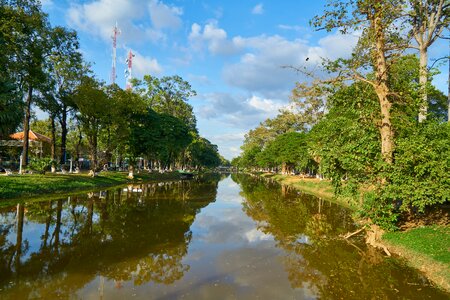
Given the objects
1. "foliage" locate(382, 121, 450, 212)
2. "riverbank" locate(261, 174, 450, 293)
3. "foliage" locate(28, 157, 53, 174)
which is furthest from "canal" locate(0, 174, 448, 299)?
"foliage" locate(28, 157, 53, 174)

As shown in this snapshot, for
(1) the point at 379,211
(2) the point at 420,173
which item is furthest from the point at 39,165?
(2) the point at 420,173

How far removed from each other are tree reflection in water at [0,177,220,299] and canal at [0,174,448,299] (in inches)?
1.5

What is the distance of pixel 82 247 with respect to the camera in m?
13.6

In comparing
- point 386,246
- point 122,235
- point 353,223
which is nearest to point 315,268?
point 386,246

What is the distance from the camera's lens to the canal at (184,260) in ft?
31.6

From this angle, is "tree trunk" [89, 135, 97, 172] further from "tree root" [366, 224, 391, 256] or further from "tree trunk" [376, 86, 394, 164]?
"tree trunk" [376, 86, 394, 164]

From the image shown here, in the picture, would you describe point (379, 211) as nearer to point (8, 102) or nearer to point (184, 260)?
point (184, 260)

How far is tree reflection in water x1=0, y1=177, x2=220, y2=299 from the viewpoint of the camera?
9.88 m

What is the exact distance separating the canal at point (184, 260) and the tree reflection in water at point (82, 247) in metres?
A: 0.04

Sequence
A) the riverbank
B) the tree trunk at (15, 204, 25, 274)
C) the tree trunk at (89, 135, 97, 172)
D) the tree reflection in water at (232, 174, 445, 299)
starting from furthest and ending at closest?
the tree trunk at (89, 135, 97, 172)
the tree trunk at (15, 204, 25, 274)
the riverbank
the tree reflection in water at (232, 174, 445, 299)

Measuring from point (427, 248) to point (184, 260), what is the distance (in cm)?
958

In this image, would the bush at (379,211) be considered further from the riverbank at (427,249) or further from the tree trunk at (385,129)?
the tree trunk at (385,129)

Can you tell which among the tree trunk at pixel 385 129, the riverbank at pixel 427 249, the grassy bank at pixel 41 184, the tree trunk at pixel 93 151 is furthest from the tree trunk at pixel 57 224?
the tree trunk at pixel 93 151

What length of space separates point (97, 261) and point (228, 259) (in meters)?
5.03
